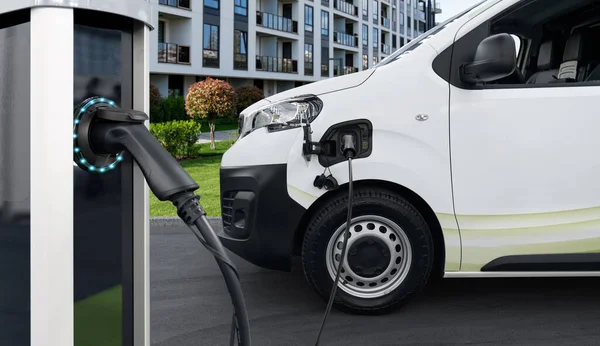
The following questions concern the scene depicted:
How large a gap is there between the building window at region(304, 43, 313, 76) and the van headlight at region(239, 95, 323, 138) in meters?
43.5

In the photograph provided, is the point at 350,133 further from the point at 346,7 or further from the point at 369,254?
the point at 346,7

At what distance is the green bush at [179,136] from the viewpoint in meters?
15.5

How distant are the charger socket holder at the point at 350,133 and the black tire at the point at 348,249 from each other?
22 centimetres

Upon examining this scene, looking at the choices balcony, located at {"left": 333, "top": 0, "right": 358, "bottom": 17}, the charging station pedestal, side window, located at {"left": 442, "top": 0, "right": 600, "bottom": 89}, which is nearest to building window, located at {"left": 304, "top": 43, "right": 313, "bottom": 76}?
balcony, located at {"left": 333, "top": 0, "right": 358, "bottom": 17}

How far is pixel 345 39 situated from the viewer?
54.8 metres

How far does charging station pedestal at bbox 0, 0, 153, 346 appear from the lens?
916 millimetres

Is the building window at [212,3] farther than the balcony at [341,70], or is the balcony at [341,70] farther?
the balcony at [341,70]

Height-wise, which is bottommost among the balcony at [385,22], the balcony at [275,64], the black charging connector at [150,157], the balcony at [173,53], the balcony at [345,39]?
the black charging connector at [150,157]

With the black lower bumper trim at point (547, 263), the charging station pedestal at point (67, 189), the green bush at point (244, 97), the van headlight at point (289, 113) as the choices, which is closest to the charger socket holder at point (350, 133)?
the van headlight at point (289, 113)

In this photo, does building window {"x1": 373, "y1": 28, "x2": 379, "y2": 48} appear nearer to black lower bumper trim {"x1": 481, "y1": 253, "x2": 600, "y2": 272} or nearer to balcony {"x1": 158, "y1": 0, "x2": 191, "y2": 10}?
balcony {"x1": 158, "y1": 0, "x2": 191, "y2": 10}

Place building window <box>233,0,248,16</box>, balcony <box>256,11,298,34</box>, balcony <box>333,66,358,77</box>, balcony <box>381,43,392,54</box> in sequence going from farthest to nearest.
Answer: balcony <box>381,43,392,54</box>
balcony <box>333,66,358,77</box>
balcony <box>256,11,298,34</box>
building window <box>233,0,248,16</box>

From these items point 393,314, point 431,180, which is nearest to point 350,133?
point 431,180

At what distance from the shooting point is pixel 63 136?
0.92 m

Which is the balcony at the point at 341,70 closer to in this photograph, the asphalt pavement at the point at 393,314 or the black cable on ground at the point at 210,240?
the asphalt pavement at the point at 393,314
